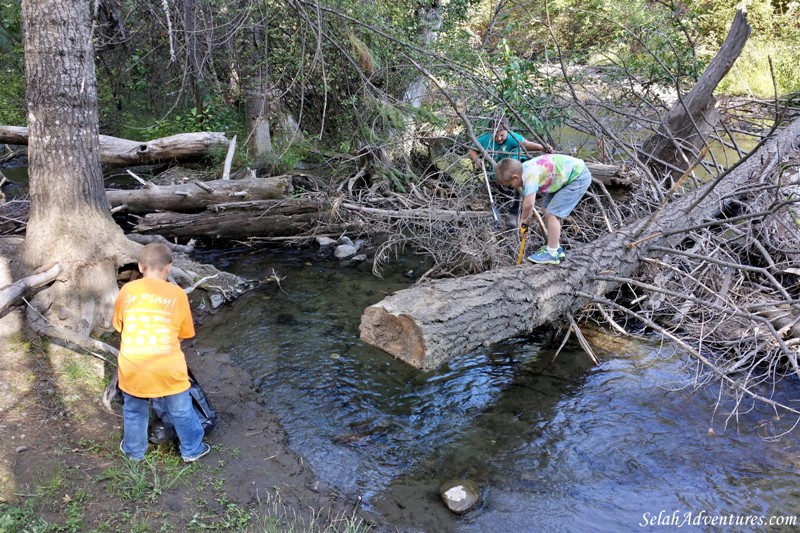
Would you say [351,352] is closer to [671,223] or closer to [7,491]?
[7,491]

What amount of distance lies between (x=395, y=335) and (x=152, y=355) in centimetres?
148

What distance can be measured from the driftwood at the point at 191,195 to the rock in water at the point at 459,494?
17.0ft

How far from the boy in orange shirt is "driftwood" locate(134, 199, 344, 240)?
4.01 meters

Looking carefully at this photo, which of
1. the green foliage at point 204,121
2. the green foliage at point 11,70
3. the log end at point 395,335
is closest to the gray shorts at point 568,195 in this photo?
the log end at point 395,335

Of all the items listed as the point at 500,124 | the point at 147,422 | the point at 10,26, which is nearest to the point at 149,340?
the point at 147,422

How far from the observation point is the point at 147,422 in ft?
10.4

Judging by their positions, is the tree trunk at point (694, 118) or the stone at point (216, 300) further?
the tree trunk at point (694, 118)

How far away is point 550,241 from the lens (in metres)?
4.82

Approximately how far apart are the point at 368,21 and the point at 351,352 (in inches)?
176

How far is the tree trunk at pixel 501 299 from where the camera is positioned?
3436mm

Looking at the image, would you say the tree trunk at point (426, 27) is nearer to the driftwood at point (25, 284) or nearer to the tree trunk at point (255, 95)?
the tree trunk at point (255, 95)

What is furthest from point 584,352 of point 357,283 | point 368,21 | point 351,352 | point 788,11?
point 788,11

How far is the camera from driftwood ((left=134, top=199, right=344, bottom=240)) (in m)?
6.88

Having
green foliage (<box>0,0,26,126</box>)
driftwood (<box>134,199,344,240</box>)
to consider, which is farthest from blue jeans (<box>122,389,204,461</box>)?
green foliage (<box>0,0,26,126</box>)
